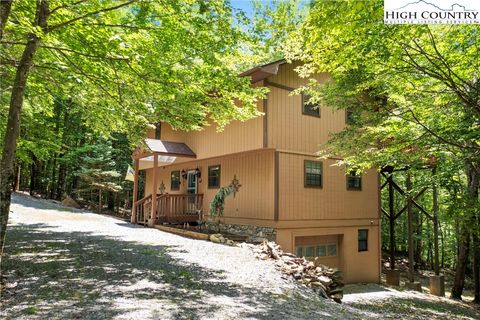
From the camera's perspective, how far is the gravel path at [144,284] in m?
4.44

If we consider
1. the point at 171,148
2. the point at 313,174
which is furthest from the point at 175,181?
the point at 313,174

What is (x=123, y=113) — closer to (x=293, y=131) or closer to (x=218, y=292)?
(x=218, y=292)

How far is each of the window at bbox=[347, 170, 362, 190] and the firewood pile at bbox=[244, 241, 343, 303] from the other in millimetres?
5753

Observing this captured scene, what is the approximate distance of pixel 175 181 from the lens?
687 inches

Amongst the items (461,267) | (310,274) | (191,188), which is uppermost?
(191,188)

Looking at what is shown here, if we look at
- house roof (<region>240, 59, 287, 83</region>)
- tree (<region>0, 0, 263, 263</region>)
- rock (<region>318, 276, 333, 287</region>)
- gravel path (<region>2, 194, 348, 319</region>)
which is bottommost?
rock (<region>318, 276, 333, 287</region>)

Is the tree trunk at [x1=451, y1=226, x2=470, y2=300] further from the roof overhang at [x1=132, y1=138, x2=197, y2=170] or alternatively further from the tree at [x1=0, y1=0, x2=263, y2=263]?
the roof overhang at [x1=132, y1=138, x2=197, y2=170]

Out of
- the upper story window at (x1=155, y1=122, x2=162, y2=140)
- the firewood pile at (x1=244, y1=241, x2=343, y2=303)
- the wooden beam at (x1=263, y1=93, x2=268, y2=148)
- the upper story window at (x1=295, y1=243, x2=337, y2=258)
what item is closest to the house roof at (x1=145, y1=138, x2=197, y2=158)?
the upper story window at (x1=155, y1=122, x2=162, y2=140)

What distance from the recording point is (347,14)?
16.5 feet

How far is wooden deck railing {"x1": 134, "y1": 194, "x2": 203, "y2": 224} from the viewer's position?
1416 cm

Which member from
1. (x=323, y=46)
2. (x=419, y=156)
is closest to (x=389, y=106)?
(x=419, y=156)

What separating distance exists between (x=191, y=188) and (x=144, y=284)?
10.6 m

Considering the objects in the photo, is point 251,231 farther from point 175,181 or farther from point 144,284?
point 144,284

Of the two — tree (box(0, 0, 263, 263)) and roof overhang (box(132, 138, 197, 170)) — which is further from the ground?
tree (box(0, 0, 263, 263))
